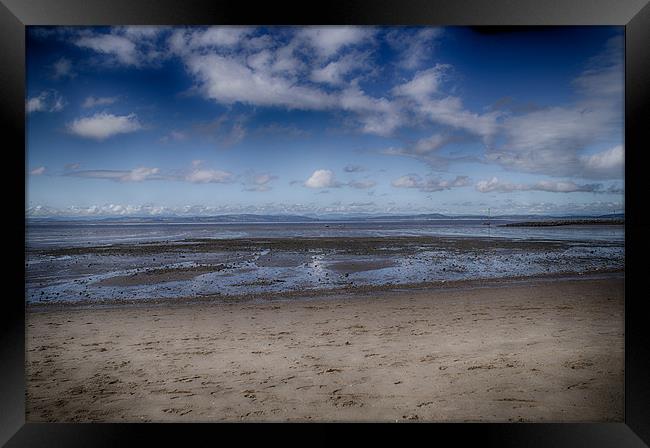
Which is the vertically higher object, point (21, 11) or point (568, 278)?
point (21, 11)

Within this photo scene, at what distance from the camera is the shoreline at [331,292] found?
475 centimetres

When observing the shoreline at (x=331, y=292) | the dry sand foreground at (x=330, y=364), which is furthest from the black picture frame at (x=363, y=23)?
→ the shoreline at (x=331, y=292)

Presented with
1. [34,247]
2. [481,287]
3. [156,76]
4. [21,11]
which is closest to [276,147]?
[156,76]

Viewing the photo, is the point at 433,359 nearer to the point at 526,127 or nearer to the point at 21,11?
the point at 21,11

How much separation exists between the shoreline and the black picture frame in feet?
8.14

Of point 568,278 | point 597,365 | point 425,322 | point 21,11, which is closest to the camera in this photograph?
point 21,11

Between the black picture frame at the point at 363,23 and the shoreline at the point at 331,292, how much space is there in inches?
97.6

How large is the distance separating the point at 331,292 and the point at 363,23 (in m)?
3.90

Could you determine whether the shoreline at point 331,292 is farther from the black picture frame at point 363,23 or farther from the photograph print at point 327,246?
the black picture frame at point 363,23

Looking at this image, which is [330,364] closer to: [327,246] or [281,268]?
[281,268]

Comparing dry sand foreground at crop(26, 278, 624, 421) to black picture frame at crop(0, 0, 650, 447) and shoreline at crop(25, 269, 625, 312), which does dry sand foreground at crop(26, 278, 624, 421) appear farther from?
shoreline at crop(25, 269, 625, 312)

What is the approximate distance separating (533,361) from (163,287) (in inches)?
205

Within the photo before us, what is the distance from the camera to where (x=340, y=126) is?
802cm

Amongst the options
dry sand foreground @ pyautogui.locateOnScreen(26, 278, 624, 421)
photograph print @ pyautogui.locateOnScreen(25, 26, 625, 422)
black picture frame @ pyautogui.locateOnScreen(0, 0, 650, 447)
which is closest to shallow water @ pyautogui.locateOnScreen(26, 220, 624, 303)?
photograph print @ pyautogui.locateOnScreen(25, 26, 625, 422)
